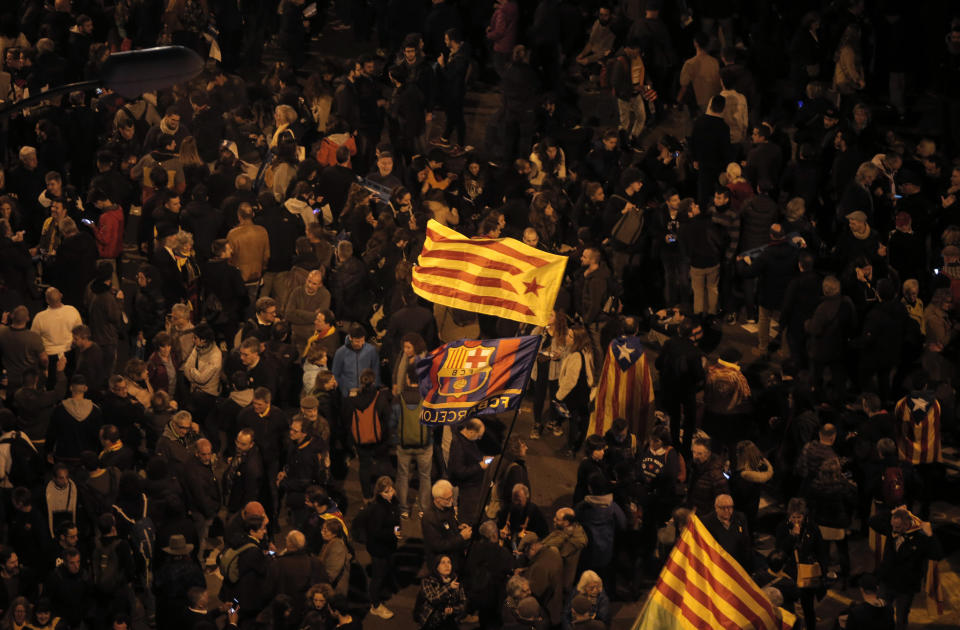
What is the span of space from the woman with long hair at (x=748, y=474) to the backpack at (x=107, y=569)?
589 cm

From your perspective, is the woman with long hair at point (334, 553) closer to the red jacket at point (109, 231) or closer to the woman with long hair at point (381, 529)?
the woman with long hair at point (381, 529)

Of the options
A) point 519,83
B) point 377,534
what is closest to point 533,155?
point 519,83

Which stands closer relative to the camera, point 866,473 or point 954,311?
point 866,473

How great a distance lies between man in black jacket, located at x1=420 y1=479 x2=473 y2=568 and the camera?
621 inches

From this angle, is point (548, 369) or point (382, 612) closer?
point (382, 612)

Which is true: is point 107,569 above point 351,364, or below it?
below

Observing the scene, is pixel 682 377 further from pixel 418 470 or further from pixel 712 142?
pixel 712 142

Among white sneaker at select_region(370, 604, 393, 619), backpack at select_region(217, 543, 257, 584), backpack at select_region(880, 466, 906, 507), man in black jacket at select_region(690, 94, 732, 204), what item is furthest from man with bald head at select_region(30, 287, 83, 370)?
backpack at select_region(880, 466, 906, 507)

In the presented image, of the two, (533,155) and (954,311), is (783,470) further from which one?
(533,155)

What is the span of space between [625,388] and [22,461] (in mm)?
6151

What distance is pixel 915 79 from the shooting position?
25078 mm

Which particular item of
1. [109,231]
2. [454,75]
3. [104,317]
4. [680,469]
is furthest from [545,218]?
[104,317]

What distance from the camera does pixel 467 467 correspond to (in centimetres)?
1692

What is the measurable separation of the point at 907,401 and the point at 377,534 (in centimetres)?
566
